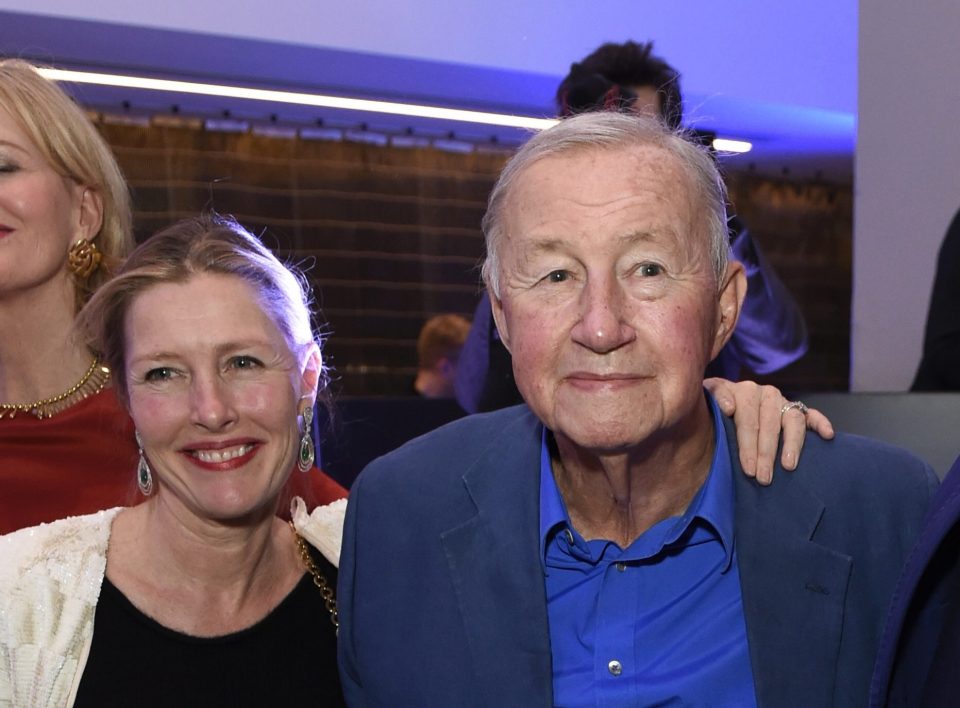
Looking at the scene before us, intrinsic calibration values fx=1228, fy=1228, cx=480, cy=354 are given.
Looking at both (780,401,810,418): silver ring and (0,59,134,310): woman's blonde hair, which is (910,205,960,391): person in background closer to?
(780,401,810,418): silver ring

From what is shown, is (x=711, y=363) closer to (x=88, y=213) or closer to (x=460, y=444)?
(x=460, y=444)

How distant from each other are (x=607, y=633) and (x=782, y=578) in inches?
9.8

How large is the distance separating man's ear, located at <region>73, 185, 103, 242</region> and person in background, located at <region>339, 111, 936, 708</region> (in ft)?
3.37

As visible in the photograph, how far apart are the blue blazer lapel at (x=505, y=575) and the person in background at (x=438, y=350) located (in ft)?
16.8

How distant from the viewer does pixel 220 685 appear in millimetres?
2014

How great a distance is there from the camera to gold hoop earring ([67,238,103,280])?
246 cm

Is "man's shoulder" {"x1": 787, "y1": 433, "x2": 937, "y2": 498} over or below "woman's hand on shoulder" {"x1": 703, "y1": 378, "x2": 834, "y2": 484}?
below

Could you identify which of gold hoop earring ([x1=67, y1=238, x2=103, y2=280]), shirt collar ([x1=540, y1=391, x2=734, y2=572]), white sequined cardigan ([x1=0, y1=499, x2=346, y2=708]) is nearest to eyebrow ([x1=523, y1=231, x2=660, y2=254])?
shirt collar ([x1=540, y1=391, x2=734, y2=572])

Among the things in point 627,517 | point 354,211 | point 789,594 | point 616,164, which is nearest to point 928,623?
point 789,594

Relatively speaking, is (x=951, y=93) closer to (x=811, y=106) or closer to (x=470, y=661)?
(x=470, y=661)

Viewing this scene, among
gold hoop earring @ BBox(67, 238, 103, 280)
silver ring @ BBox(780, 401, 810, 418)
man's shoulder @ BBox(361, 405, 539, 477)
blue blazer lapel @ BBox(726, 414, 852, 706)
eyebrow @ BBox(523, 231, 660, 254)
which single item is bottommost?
blue blazer lapel @ BBox(726, 414, 852, 706)

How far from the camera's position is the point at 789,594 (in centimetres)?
165

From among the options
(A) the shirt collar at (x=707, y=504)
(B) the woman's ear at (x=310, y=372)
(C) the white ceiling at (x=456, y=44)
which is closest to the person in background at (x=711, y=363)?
(B) the woman's ear at (x=310, y=372)

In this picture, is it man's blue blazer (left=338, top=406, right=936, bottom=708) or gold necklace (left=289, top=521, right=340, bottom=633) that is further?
gold necklace (left=289, top=521, right=340, bottom=633)
